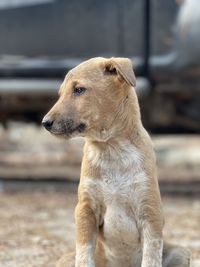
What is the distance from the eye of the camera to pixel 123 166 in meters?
3.78

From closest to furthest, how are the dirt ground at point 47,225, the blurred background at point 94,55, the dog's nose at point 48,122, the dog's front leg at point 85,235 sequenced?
the dog's nose at point 48,122, the dog's front leg at point 85,235, the dirt ground at point 47,225, the blurred background at point 94,55

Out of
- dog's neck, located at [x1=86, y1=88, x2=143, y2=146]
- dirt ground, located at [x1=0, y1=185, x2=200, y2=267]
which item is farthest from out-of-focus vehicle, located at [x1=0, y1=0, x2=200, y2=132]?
dog's neck, located at [x1=86, y1=88, x2=143, y2=146]

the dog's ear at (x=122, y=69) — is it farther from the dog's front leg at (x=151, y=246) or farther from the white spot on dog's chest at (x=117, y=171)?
the dog's front leg at (x=151, y=246)

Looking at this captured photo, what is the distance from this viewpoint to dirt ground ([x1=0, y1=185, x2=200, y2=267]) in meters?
5.06

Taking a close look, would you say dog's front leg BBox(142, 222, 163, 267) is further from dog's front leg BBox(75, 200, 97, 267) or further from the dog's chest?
dog's front leg BBox(75, 200, 97, 267)

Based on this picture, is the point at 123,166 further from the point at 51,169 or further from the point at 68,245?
the point at 51,169

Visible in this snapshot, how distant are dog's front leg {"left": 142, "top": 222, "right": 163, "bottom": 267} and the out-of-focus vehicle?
3094 millimetres

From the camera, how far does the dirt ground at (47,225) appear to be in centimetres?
506

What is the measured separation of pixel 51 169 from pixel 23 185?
68.4 inches

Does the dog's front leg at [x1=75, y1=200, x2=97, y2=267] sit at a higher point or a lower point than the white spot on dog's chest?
lower

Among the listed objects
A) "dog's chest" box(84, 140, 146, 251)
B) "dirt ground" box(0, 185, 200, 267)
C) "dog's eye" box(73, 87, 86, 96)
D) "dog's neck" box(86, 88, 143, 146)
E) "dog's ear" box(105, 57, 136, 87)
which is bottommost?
"dirt ground" box(0, 185, 200, 267)

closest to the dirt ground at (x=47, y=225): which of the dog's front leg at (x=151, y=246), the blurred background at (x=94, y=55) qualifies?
the blurred background at (x=94, y=55)

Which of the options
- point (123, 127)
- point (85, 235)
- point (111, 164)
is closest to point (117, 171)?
point (111, 164)

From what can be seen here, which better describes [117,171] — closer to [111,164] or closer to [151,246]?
[111,164]
